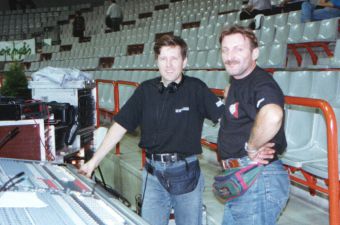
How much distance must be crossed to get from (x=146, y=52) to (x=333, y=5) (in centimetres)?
409

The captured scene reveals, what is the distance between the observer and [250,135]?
163 cm

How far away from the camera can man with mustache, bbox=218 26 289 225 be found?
1627mm

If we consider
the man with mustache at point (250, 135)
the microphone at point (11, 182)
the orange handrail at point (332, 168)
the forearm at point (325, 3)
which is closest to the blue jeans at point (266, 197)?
the man with mustache at point (250, 135)

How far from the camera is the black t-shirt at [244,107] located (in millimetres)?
1597

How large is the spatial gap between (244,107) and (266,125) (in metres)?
0.15

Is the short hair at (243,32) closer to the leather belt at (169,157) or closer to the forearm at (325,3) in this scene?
the leather belt at (169,157)

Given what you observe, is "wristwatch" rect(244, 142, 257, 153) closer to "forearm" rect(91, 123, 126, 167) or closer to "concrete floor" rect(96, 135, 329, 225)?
"forearm" rect(91, 123, 126, 167)

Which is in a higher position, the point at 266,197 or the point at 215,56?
the point at 215,56

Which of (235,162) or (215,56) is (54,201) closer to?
(235,162)

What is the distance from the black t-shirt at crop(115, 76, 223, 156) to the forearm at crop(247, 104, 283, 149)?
18.5 inches

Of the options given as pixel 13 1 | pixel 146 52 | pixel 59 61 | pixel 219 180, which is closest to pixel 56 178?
pixel 219 180

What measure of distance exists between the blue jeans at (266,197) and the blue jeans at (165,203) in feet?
1.36

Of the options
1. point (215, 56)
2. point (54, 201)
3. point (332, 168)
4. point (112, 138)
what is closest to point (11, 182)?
point (54, 201)

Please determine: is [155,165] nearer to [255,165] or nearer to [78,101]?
[255,165]
